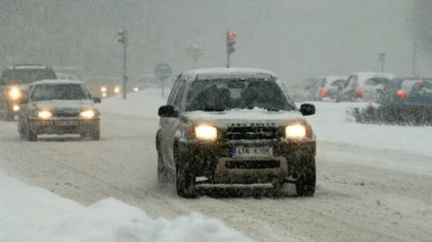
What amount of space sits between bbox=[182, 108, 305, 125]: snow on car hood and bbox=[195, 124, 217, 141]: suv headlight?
9 cm

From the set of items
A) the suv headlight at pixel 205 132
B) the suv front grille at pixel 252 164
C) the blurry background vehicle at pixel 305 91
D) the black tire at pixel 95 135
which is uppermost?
the suv headlight at pixel 205 132

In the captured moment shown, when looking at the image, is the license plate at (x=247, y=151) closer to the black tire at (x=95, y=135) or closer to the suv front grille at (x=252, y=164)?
the suv front grille at (x=252, y=164)

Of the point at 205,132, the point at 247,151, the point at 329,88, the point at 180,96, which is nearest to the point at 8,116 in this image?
the point at 329,88

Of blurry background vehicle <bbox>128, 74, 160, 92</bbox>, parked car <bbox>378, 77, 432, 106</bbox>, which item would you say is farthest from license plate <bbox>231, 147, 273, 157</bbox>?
blurry background vehicle <bbox>128, 74, 160, 92</bbox>

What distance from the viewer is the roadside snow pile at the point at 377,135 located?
803 inches

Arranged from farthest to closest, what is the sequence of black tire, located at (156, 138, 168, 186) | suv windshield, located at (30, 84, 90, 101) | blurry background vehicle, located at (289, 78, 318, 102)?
1. blurry background vehicle, located at (289, 78, 318, 102)
2. suv windshield, located at (30, 84, 90, 101)
3. black tire, located at (156, 138, 168, 186)

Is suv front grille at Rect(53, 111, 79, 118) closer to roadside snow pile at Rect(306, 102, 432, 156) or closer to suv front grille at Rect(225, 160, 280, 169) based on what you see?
roadside snow pile at Rect(306, 102, 432, 156)

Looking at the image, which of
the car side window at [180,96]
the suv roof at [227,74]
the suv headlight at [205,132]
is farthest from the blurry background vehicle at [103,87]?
the suv headlight at [205,132]

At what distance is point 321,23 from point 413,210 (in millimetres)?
81222

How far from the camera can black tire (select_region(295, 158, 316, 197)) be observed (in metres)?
11.6

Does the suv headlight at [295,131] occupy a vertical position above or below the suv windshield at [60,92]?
above

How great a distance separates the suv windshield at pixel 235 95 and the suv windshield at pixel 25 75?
831 inches

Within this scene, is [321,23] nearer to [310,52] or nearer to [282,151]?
[310,52]

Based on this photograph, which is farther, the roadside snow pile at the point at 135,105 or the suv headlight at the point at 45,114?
the roadside snow pile at the point at 135,105
